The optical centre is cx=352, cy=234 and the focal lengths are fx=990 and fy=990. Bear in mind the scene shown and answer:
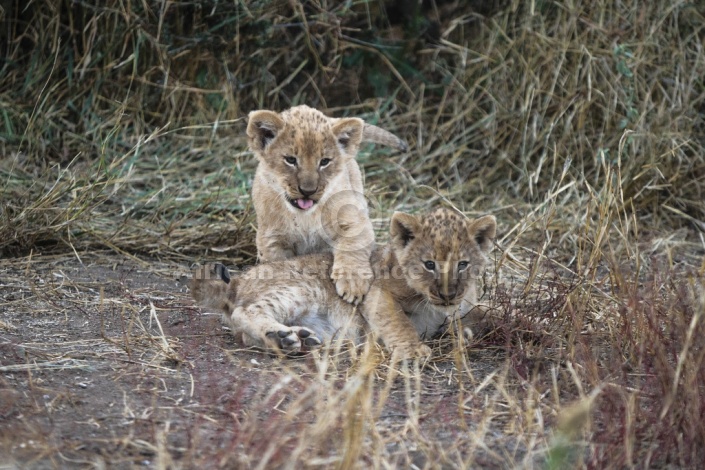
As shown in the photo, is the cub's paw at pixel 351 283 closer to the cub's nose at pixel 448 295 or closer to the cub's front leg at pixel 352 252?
the cub's front leg at pixel 352 252

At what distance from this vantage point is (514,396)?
159 inches

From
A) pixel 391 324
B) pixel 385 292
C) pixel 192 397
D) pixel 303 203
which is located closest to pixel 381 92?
pixel 303 203

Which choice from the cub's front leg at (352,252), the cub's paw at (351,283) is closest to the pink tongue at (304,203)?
the cub's front leg at (352,252)

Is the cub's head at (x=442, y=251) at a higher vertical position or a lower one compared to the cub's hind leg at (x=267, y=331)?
higher

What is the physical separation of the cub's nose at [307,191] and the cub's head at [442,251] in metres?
0.64

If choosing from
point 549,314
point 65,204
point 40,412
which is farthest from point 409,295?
point 65,204

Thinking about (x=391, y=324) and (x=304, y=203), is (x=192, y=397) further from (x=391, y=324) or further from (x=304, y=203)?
(x=304, y=203)

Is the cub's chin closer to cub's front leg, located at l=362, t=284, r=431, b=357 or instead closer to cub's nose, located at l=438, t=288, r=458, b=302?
cub's front leg, located at l=362, t=284, r=431, b=357

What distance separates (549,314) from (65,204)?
339 centimetres

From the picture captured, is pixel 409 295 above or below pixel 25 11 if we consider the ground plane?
below

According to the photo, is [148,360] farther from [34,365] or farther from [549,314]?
[549,314]

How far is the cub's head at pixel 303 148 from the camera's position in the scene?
18.1 ft

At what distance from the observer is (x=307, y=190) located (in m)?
5.43

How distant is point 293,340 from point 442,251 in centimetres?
83
